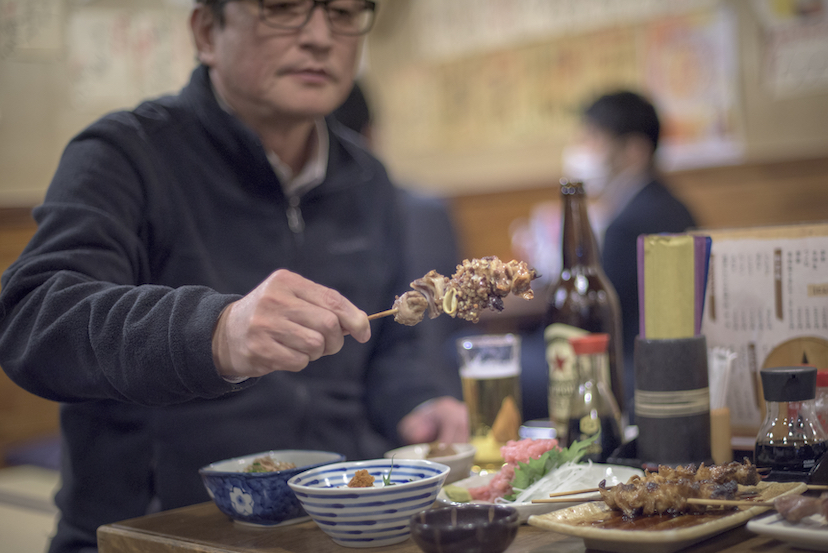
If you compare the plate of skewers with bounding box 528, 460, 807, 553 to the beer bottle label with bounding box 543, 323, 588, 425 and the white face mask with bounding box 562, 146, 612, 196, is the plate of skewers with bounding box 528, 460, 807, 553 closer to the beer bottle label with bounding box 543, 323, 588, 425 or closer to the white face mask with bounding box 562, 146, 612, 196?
the beer bottle label with bounding box 543, 323, 588, 425

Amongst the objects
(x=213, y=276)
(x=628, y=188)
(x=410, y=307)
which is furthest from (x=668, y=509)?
(x=628, y=188)

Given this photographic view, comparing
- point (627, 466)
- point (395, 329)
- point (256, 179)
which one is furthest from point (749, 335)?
point (256, 179)

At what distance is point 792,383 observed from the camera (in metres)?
1.00

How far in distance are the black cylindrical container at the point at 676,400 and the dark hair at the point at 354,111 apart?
7.50ft

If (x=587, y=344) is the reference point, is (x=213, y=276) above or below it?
above

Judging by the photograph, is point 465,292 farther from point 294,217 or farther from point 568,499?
point 294,217

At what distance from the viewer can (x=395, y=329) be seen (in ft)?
6.37

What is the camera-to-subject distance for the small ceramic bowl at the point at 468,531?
754 millimetres

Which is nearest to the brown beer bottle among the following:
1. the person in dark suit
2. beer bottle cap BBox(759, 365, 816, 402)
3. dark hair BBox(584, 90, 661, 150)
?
beer bottle cap BBox(759, 365, 816, 402)

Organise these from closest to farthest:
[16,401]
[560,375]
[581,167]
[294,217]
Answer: [560,375]
[294,217]
[16,401]
[581,167]

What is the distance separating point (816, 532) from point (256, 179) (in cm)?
126

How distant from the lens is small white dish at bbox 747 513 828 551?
0.76 metres

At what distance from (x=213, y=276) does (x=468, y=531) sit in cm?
96

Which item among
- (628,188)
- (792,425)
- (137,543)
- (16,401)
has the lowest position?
(16,401)
